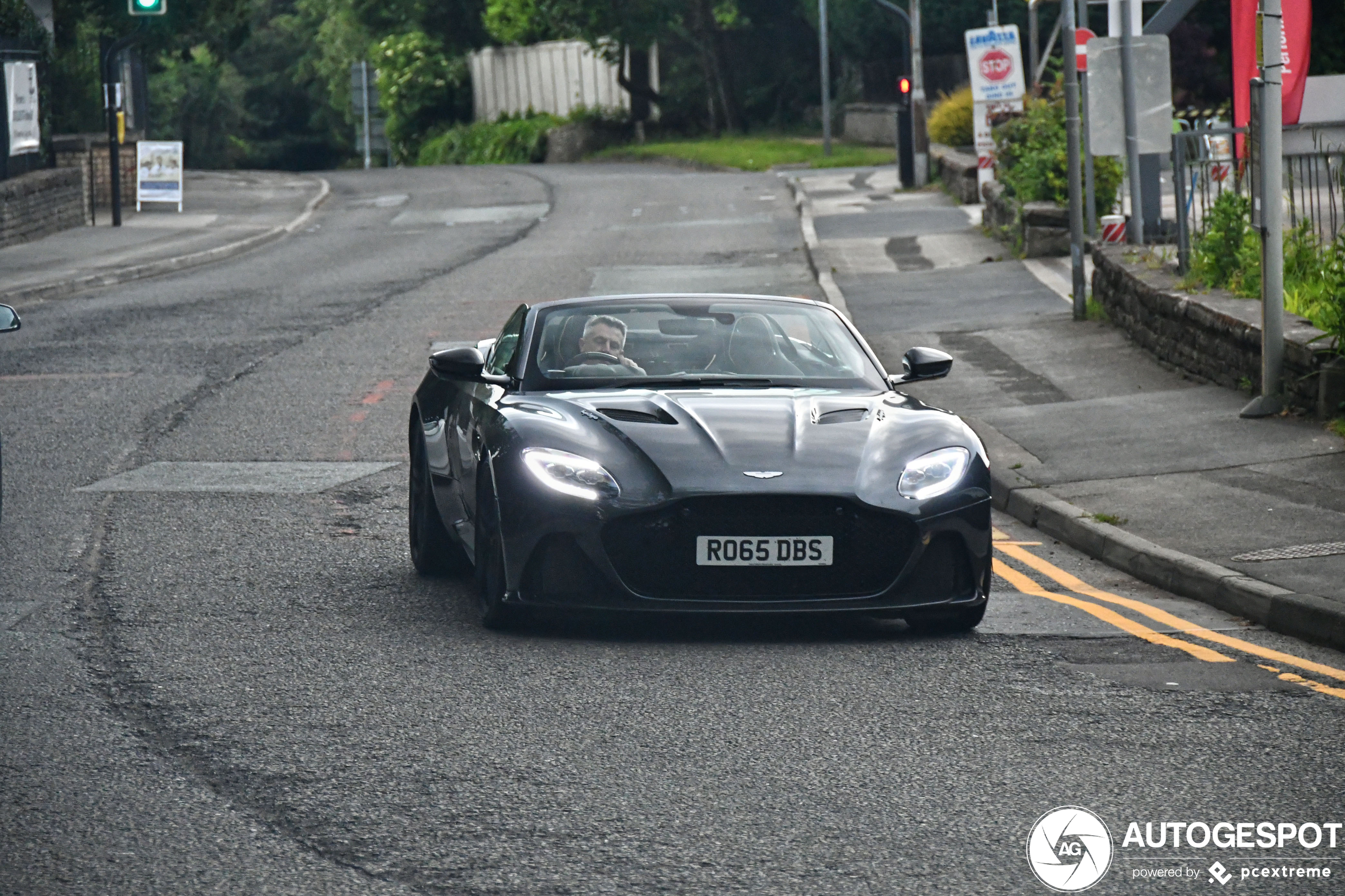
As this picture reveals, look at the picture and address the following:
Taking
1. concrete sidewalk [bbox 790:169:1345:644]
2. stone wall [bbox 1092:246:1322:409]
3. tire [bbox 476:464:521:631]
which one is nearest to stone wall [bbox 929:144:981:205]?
concrete sidewalk [bbox 790:169:1345:644]

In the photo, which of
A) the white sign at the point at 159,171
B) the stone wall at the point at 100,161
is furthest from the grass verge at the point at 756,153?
the white sign at the point at 159,171

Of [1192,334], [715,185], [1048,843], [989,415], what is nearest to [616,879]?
[1048,843]

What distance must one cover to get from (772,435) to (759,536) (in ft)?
1.53

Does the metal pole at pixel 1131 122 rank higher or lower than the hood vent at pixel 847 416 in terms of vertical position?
higher

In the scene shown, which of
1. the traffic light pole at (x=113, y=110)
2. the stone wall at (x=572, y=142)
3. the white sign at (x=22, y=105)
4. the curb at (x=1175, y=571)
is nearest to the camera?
the curb at (x=1175, y=571)

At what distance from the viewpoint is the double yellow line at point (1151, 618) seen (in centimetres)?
707

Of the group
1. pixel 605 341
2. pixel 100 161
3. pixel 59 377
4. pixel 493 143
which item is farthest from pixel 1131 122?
pixel 493 143

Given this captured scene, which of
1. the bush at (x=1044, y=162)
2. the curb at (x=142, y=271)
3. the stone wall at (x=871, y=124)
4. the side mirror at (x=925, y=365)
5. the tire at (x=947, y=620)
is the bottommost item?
the tire at (x=947, y=620)

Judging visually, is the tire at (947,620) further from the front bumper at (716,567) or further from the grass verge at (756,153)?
the grass verge at (756,153)

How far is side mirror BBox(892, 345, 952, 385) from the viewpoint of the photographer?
8.53m

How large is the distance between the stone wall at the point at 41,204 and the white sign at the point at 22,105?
50cm

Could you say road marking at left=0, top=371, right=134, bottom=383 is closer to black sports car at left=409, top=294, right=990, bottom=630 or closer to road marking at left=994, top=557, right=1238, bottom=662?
black sports car at left=409, top=294, right=990, bottom=630

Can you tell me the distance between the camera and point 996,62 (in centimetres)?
3159

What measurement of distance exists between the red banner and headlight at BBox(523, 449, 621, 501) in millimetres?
14904
